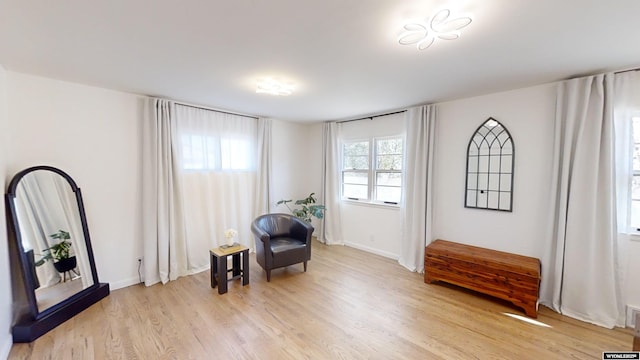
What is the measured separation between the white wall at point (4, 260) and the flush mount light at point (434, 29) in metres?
3.47

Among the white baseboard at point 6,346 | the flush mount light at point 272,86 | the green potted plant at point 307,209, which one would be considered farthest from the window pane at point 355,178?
the white baseboard at point 6,346

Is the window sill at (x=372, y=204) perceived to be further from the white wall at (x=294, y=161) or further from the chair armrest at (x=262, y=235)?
the chair armrest at (x=262, y=235)

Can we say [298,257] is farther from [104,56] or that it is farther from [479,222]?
[104,56]

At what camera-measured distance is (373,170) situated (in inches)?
172

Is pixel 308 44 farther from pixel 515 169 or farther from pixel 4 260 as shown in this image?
pixel 4 260

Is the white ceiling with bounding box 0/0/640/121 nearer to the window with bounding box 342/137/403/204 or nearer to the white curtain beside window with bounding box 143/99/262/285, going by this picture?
the white curtain beside window with bounding box 143/99/262/285

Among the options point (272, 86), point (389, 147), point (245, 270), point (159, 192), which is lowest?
point (245, 270)

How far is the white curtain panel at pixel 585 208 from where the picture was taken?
2.31 m

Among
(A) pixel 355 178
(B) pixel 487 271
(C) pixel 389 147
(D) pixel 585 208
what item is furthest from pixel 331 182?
(D) pixel 585 208

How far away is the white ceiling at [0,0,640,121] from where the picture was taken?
1.41m

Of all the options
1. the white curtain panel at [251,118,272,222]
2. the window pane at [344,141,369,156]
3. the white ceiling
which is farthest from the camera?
the window pane at [344,141,369,156]

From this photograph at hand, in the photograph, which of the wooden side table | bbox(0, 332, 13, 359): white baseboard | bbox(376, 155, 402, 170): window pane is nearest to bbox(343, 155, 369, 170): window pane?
bbox(376, 155, 402, 170): window pane

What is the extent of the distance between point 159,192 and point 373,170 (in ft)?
10.7

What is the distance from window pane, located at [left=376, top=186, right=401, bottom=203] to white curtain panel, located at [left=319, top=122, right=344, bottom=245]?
2.72ft
